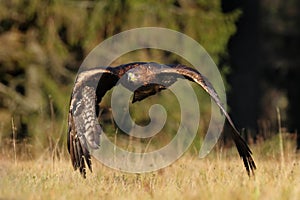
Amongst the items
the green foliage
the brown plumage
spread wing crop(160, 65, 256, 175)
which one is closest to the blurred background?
the green foliage

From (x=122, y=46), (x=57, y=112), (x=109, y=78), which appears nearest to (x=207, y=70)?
(x=122, y=46)

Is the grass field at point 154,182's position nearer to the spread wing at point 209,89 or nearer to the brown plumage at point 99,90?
the spread wing at point 209,89

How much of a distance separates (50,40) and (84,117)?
8.39 m

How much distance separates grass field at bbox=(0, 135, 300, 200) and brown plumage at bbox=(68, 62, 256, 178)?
28 cm

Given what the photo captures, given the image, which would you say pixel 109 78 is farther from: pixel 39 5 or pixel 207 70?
pixel 207 70

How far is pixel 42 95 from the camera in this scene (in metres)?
16.9

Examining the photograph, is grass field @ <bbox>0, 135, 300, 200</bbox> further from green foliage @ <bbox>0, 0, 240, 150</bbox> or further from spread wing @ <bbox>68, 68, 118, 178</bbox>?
green foliage @ <bbox>0, 0, 240, 150</bbox>

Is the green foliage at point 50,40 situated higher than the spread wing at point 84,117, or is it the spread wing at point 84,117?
the spread wing at point 84,117

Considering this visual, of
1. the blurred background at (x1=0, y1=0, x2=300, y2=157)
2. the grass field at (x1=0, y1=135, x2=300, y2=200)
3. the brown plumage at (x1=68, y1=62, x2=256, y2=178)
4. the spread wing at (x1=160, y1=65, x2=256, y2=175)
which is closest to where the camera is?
the grass field at (x1=0, y1=135, x2=300, y2=200)

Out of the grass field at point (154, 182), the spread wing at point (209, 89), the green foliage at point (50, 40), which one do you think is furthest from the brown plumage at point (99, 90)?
the green foliage at point (50, 40)

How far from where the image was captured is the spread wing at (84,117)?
820cm

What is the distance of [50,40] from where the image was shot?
1662cm

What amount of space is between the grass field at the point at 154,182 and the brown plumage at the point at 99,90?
11.1 inches

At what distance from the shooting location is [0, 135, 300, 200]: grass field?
22.1 feet
